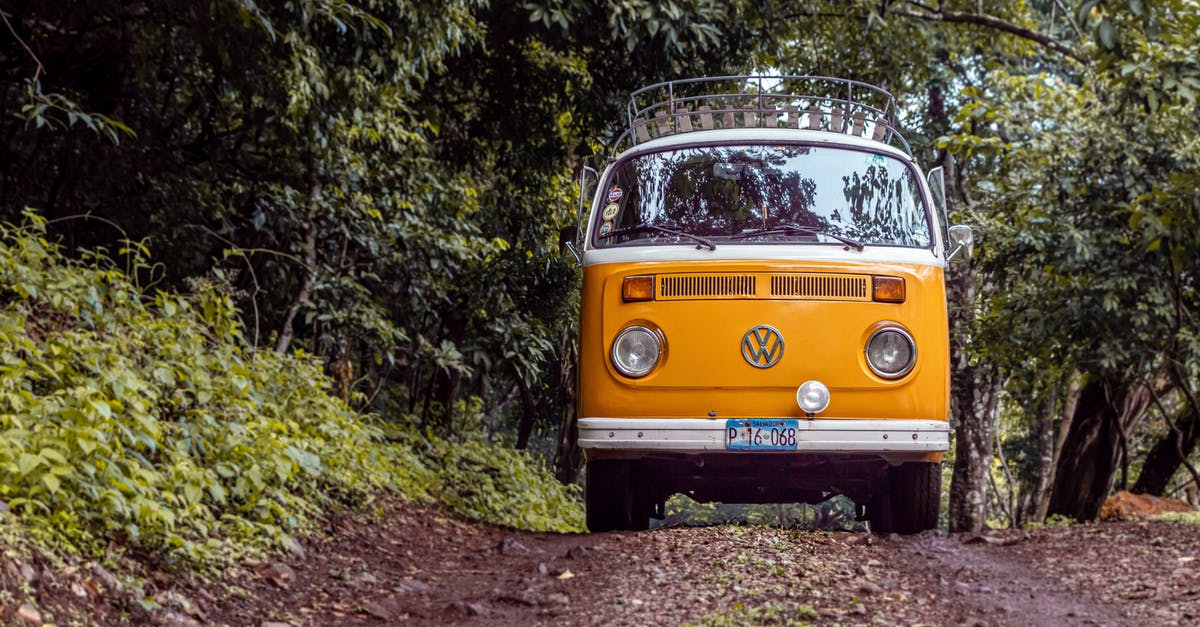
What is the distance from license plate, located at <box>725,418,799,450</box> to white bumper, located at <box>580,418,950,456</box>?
0.03 meters

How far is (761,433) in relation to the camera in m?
6.72

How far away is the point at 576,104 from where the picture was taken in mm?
11867

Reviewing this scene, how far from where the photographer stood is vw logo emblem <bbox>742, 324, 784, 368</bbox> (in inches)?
265

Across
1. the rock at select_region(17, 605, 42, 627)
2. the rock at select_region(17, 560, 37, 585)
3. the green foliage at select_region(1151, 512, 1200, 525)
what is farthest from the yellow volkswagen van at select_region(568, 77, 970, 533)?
the rock at select_region(17, 605, 42, 627)

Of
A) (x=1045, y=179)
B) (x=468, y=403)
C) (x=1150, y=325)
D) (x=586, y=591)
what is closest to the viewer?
(x=586, y=591)

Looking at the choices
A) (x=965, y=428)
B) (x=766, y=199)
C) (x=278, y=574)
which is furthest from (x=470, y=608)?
(x=965, y=428)

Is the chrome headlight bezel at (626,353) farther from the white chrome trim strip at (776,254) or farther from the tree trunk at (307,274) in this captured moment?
the tree trunk at (307,274)

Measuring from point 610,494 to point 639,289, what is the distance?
146 centimetres

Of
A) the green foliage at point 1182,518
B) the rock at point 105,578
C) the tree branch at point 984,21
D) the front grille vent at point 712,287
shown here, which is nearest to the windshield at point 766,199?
the front grille vent at point 712,287

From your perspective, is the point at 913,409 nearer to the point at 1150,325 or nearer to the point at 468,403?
the point at 1150,325

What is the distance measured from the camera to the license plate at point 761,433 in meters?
6.70

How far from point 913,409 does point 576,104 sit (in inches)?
239

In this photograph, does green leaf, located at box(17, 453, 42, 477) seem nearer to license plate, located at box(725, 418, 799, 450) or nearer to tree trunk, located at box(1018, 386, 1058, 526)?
license plate, located at box(725, 418, 799, 450)

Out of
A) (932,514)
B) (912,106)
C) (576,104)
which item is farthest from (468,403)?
(932,514)
